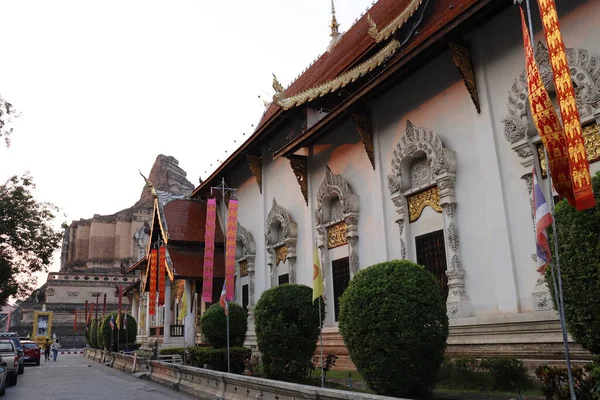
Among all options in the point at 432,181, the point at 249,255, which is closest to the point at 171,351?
the point at 249,255

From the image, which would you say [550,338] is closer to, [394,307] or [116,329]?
[394,307]

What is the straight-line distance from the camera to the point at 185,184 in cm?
5300

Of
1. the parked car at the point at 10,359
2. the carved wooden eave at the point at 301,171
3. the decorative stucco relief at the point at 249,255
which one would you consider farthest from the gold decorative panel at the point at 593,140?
the parked car at the point at 10,359

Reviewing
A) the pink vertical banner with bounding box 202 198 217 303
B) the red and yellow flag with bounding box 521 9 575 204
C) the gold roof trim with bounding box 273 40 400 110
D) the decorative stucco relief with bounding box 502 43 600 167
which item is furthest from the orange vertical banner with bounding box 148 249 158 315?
the red and yellow flag with bounding box 521 9 575 204

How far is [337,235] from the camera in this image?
13.7 meters

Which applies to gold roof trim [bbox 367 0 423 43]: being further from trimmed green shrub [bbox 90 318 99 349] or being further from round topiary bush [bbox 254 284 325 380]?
trimmed green shrub [bbox 90 318 99 349]

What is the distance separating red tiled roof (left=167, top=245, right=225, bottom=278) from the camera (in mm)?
19422

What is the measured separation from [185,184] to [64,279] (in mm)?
14430

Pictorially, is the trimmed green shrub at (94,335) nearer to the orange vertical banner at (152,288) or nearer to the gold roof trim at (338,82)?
the orange vertical banner at (152,288)

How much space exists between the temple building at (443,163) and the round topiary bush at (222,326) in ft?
7.39

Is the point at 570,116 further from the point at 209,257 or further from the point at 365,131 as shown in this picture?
the point at 209,257

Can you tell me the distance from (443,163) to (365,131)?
2700 mm

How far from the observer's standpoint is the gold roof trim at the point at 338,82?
12023mm

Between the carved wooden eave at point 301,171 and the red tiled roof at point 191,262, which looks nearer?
the carved wooden eave at point 301,171
